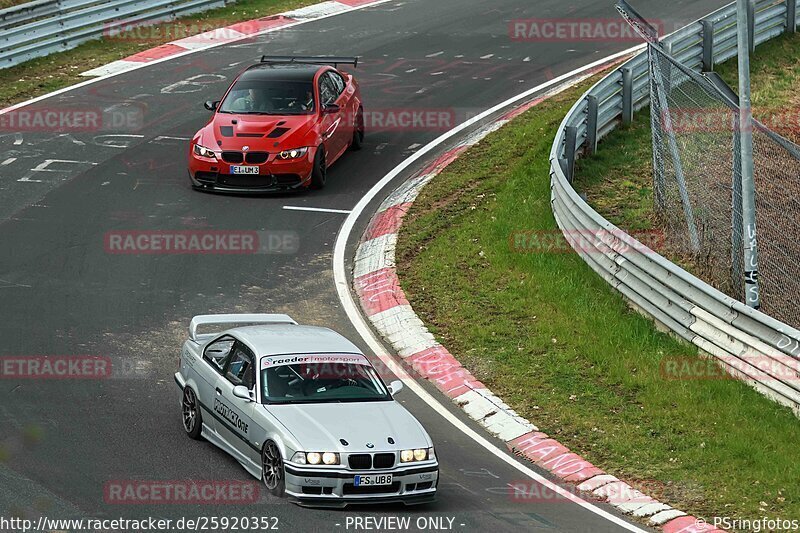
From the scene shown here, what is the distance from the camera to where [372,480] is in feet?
33.8

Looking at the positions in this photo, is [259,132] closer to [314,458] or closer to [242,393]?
[242,393]

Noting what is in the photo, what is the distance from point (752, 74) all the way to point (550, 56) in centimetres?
450

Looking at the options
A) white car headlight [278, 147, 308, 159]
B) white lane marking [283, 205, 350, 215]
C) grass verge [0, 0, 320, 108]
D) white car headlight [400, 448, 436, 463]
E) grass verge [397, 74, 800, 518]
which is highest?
grass verge [0, 0, 320, 108]

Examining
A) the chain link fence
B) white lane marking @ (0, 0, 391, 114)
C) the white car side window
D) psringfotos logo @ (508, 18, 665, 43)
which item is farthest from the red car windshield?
psringfotos logo @ (508, 18, 665, 43)

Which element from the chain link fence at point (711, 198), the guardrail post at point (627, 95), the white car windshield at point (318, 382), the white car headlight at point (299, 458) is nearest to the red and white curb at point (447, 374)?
the white car windshield at point (318, 382)

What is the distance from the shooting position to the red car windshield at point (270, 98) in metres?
20.0

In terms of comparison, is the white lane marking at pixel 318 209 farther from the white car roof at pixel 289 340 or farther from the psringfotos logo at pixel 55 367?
the white car roof at pixel 289 340

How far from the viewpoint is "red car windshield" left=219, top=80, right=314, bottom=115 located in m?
20.0

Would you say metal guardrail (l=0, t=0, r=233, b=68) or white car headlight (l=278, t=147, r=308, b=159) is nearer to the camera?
white car headlight (l=278, t=147, r=308, b=159)

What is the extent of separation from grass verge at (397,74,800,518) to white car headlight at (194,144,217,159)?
10.5ft

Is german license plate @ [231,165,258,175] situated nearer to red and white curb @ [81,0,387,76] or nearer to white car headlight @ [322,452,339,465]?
red and white curb @ [81,0,387,76]

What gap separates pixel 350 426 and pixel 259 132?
9.47 metres

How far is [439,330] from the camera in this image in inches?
602

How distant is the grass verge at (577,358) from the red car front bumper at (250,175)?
186 centimetres
